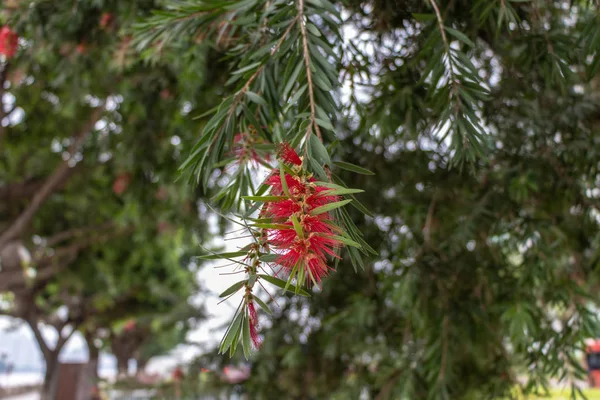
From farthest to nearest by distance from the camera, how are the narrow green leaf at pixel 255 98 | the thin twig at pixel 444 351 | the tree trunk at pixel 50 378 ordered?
the tree trunk at pixel 50 378 < the thin twig at pixel 444 351 < the narrow green leaf at pixel 255 98

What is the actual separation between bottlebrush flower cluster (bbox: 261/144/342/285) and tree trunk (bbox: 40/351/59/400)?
1006 cm

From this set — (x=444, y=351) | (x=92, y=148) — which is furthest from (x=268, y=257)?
(x=92, y=148)

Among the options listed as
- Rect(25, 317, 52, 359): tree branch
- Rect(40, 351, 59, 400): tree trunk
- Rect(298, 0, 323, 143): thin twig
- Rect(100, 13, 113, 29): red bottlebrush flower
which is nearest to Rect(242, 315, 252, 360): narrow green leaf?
Rect(298, 0, 323, 143): thin twig

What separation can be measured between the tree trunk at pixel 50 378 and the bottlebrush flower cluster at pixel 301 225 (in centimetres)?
1006

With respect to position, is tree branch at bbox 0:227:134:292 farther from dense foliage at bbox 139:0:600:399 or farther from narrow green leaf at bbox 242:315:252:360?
narrow green leaf at bbox 242:315:252:360

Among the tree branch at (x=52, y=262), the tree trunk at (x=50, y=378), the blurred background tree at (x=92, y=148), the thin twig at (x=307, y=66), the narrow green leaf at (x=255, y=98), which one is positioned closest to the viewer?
the thin twig at (x=307, y=66)

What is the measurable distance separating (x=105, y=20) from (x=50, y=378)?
8836 mm

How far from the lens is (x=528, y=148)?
2.37 meters

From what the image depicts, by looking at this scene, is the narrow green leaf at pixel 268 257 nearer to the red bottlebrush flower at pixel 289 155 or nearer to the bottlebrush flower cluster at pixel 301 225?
the bottlebrush flower cluster at pixel 301 225

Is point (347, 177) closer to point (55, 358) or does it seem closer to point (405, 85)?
point (405, 85)

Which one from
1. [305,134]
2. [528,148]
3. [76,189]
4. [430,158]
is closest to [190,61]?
[430,158]

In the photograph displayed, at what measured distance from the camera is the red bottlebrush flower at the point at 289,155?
2.94 ft

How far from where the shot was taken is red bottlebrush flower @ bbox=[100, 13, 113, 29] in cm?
254

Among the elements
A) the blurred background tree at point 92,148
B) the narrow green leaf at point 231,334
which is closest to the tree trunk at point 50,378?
the blurred background tree at point 92,148
